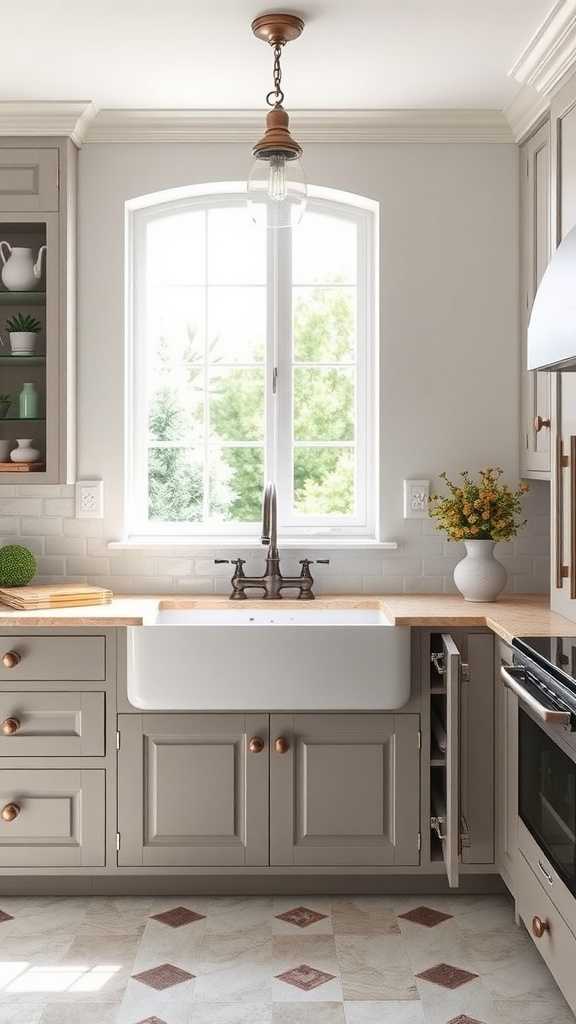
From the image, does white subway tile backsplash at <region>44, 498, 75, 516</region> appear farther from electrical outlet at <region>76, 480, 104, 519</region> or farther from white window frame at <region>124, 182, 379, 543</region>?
white window frame at <region>124, 182, 379, 543</region>

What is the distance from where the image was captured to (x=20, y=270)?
357 centimetres

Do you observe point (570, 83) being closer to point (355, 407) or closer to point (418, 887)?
point (355, 407)

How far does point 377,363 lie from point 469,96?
94 centimetres

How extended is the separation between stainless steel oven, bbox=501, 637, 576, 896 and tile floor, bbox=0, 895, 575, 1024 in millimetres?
424

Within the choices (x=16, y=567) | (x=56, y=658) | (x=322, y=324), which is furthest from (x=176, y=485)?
(x=56, y=658)

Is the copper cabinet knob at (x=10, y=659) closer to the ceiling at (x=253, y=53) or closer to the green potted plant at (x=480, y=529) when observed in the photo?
the green potted plant at (x=480, y=529)

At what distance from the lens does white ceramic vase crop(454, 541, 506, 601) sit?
3.42 m

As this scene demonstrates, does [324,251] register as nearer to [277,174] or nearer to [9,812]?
[277,174]

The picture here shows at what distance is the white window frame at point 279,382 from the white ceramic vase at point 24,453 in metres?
0.39

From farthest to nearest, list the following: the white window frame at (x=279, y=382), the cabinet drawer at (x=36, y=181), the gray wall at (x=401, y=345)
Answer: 1. the white window frame at (x=279, y=382)
2. the gray wall at (x=401, y=345)
3. the cabinet drawer at (x=36, y=181)

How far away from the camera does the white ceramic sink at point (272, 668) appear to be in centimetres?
310

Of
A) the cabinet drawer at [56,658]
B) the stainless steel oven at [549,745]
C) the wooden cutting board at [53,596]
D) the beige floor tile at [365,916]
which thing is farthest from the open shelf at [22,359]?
the beige floor tile at [365,916]

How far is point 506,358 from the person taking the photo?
3719mm

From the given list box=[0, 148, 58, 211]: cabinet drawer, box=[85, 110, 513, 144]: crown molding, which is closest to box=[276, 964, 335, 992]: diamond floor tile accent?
box=[0, 148, 58, 211]: cabinet drawer
